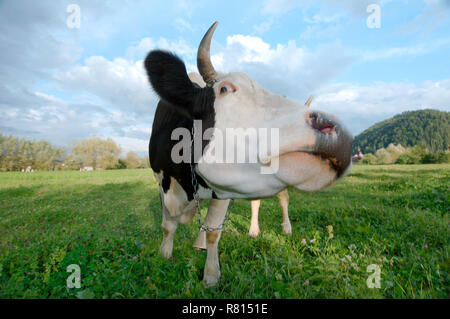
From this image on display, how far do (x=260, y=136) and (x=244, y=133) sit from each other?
0.38 ft

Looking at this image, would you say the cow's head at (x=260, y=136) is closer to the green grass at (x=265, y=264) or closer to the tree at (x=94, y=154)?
the green grass at (x=265, y=264)

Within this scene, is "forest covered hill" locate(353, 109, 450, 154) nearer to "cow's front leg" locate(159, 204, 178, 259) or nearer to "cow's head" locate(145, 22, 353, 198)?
"cow's front leg" locate(159, 204, 178, 259)

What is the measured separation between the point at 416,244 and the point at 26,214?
31.6 feet

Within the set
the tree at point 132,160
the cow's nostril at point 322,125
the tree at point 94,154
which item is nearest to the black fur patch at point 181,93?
the cow's nostril at point 322,125

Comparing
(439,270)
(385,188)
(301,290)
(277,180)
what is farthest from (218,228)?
(385,188)

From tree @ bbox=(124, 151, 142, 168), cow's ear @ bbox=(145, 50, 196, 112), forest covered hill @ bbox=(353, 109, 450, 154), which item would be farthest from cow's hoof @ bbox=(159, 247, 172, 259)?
forest covered hill @ bbox=(353, 109, 450, 154)

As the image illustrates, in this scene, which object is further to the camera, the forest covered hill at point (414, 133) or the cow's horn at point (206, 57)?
the forest covered hill at point (414, 133)

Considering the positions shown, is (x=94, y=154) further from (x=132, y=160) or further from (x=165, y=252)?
(x=165, y=252)

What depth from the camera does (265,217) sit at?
5730mm

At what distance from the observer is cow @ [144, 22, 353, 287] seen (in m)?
1.44

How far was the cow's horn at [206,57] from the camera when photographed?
6.97 feet

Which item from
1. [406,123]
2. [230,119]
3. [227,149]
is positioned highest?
[406,123]

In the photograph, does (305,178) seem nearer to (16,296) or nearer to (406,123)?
(16,296)

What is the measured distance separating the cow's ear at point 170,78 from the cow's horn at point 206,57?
0.19m
